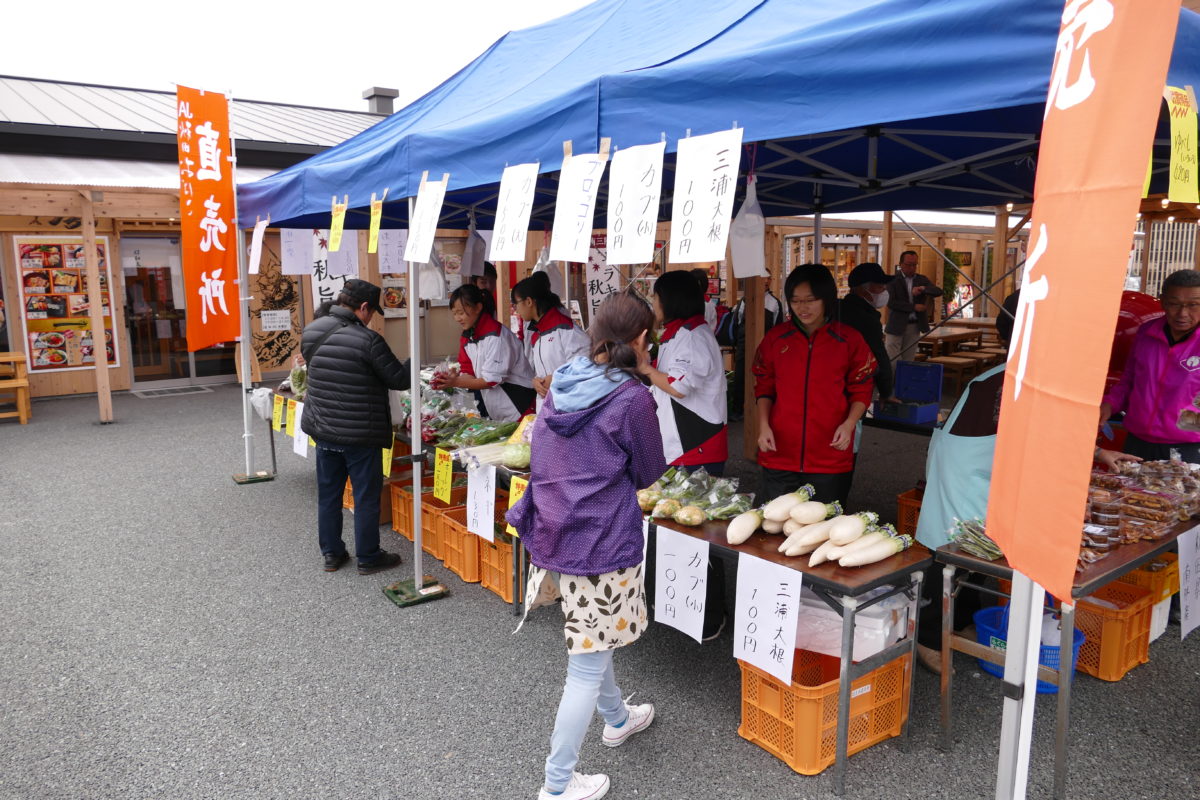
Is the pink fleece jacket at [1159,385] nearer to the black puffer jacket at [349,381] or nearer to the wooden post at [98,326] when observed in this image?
the black puffer jacket at [349,381]

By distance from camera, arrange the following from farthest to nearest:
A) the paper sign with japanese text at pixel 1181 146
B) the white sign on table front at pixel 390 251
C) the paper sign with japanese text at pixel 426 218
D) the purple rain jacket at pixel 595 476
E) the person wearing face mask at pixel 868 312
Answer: the white sign on table front at pixel 390 251, the person wearing face mask at pixel 868 312, the paper sign with japanese text at pixel 426 218, the purple rain jacket at pixel 595 476, the paper sign with japanese text at pixel 1181 146

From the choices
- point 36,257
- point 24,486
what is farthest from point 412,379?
point 36,257

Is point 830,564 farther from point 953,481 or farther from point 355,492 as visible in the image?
point 355,492

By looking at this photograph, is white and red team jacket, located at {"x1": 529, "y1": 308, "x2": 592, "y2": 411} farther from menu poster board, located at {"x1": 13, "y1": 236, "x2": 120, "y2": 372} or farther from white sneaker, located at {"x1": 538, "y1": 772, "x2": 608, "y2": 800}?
menu poster board, located at {"x1": 13, "y1": 236, "x2": 120, "y2": 372}

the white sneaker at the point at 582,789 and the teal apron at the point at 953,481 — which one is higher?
the teal apron at the point at 953,481

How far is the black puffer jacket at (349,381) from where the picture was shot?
174 inches

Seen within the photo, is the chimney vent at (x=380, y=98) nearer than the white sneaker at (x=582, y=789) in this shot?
No

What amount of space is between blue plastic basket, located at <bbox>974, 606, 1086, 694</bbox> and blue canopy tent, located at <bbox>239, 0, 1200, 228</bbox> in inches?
78.6

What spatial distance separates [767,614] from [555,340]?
262 centimetres

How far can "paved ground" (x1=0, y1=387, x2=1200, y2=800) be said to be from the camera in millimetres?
2760

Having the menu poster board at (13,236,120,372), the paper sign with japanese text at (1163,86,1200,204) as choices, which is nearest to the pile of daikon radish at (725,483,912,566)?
the paper sign with japanese text at (1163,86,1200,204)

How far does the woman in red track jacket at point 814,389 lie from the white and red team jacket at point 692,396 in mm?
238

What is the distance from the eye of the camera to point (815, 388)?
3645 millimetres

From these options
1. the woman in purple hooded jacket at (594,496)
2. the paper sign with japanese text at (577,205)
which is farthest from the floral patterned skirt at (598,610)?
the paper sign with japanese text at (577,205)
